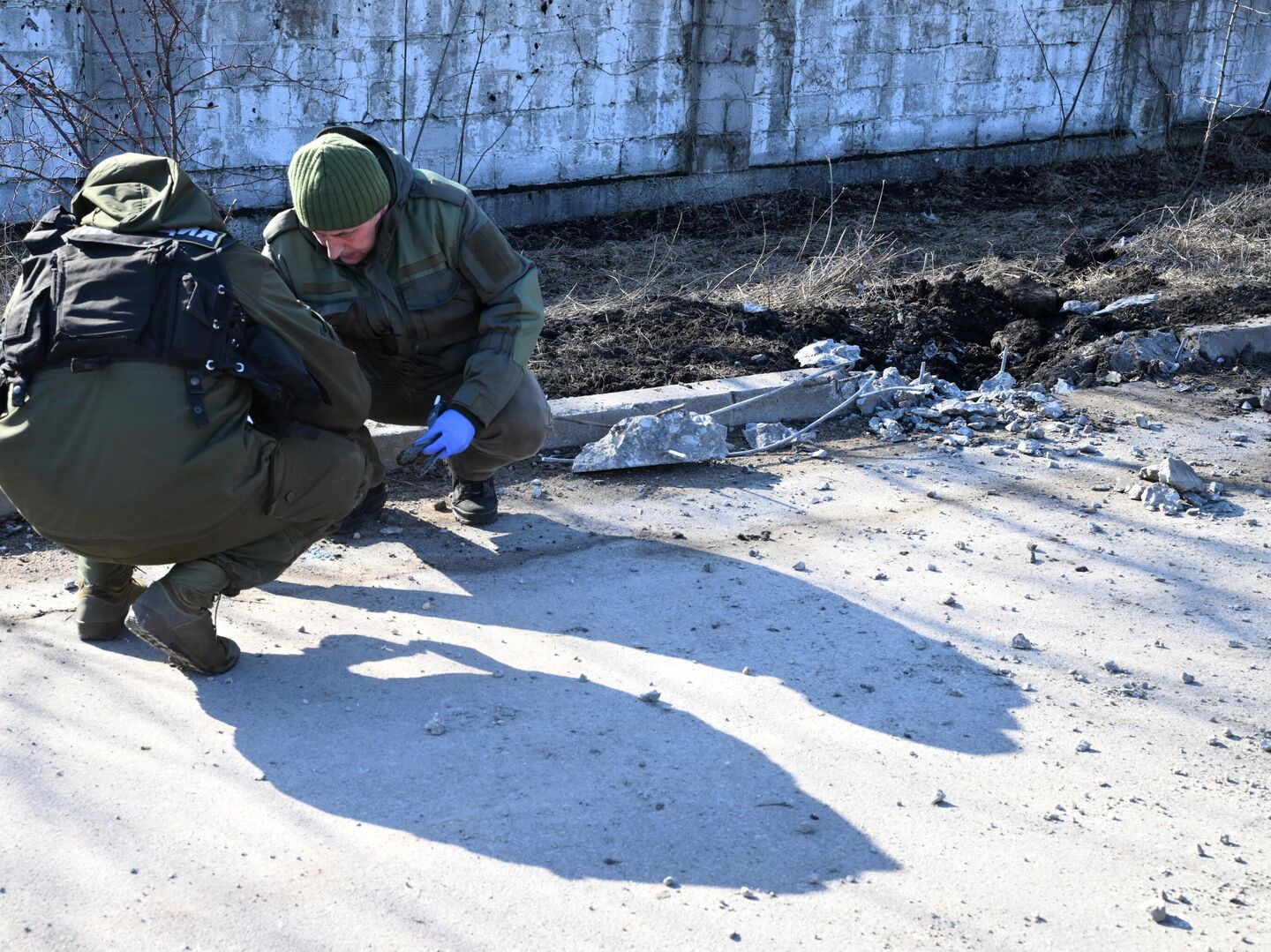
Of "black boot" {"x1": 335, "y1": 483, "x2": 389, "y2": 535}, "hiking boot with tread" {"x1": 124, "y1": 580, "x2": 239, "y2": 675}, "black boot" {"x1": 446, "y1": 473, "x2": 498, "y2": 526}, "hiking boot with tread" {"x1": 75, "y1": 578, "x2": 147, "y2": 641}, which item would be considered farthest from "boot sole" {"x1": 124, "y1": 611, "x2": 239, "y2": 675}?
"black boot" {"x1": 446, "y1": 473, "x2": 498, "y2": 526}

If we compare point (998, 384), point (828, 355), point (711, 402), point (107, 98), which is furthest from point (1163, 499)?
point (107, 98)

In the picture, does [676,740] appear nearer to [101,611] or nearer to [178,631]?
[178,631]

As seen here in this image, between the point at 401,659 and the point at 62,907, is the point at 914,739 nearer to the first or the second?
the point at 401,659

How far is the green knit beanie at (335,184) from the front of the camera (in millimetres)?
3486

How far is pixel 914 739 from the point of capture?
3186 millimetres

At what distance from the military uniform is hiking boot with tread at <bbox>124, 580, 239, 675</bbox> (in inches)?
33.3

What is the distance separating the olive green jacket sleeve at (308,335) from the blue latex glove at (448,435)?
0.25 metres

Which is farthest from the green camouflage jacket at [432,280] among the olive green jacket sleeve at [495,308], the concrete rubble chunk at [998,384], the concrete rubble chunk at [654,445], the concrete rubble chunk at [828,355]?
the concrete rubble chunk at [998,384]

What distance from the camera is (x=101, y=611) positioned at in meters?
3.50

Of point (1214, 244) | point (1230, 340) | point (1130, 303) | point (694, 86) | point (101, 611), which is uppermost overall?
point (694, 86)

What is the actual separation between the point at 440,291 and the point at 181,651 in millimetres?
1417

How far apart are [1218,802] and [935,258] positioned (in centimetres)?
557

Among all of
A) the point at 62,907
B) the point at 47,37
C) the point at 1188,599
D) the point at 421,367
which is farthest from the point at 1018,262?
the point at 62,907

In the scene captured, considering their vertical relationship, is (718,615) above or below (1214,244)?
below
